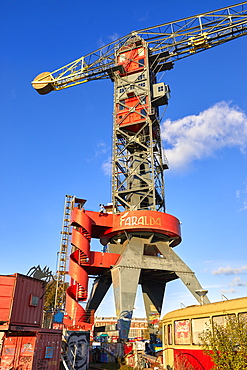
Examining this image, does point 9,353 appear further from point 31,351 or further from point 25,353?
point 31,351

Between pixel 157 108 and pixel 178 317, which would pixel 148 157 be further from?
pixel 178 317

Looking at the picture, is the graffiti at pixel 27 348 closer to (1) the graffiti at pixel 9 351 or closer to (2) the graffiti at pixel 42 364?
(1) the graffiti at pixel 9 351

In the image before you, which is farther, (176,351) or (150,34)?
(150,34)

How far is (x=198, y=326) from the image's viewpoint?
51.2ft

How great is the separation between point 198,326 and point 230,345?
314 cm

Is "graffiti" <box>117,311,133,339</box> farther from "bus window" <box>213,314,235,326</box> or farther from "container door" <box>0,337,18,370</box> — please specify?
"bus window" <box>213,314,235,326</box>

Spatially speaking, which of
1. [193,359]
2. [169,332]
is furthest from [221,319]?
[169,332]

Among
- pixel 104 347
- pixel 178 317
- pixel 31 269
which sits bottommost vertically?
pixel 104 347

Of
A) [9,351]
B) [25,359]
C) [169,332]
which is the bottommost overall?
[25,359]

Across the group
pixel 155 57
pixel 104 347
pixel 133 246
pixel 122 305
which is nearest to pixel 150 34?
→ pixel 155 57

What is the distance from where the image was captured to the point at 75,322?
36.6 meters

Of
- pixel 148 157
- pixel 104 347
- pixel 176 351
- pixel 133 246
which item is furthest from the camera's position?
pixel 148 157

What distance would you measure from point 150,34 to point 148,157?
21233mm

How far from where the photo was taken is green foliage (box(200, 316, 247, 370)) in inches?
473
